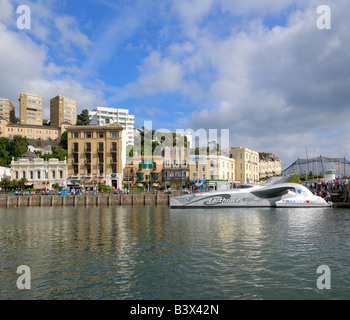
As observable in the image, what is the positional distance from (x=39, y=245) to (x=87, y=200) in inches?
1475

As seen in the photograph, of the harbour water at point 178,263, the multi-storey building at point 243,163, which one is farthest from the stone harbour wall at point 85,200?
the multi-storey building at point 243,163

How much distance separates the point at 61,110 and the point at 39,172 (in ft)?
286

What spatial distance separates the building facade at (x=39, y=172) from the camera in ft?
225

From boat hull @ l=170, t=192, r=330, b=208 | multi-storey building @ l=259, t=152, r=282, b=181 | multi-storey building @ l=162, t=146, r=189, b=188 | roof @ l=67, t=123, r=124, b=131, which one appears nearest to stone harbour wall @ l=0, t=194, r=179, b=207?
boat hull @ l=170, t=192, r=330, b=208

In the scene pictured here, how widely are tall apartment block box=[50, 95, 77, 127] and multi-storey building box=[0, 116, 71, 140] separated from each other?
71.2ft

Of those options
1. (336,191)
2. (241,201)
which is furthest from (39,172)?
(336,191)

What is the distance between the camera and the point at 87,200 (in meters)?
53.2

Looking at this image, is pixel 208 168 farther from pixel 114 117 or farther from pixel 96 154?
pixel 114 117

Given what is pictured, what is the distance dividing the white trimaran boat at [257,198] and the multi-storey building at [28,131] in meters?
86.3

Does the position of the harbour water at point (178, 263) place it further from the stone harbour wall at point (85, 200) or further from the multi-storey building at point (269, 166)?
the multi-storey building at point (269, 166)

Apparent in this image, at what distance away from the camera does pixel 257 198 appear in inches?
1580

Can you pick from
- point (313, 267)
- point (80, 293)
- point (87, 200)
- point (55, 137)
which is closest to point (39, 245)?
point (80, 293)

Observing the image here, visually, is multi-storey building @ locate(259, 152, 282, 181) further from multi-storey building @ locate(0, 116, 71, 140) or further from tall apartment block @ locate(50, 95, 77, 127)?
tall apartment block @ locate(50, 95, 77, 127)

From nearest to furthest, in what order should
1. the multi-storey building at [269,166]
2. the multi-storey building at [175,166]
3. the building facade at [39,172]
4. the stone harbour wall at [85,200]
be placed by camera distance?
the stone harbour wall at [85,200]
the building facade at [39,172]
the multi-storey building at [175,166]
the multi-storey building at [269,166]
